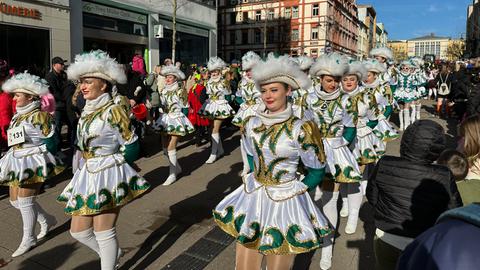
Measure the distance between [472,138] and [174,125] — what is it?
5.01m

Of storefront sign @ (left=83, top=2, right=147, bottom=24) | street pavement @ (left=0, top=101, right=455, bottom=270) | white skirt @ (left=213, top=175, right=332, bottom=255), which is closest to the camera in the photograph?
white skirt @ (left=213, top=175, right=332, bottom=255)

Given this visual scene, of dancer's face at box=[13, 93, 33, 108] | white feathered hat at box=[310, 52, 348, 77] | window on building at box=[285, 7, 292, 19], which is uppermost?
window on building at box=[285, 7, 292, 19]

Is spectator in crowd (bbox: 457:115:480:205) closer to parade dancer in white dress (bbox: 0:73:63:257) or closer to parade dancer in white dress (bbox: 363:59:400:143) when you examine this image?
parade dancer in white dress (bbox: 363:59:400:143)

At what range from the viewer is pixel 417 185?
260 centimetres

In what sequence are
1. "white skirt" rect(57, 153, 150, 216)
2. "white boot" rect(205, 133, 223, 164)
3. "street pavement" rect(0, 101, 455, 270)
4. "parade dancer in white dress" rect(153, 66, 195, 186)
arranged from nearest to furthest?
"white skirt" rect(57, 153, 150, 216) < "street pavement" rect(0, 101, 455, 270) < "parade dancer in white dress" rect(153, 66, 195, 186) < "white boot" rect(205, 133, 223, 164)

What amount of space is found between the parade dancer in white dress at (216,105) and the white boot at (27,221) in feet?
14.7

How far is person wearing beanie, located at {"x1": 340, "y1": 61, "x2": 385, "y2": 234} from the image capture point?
4812 mm

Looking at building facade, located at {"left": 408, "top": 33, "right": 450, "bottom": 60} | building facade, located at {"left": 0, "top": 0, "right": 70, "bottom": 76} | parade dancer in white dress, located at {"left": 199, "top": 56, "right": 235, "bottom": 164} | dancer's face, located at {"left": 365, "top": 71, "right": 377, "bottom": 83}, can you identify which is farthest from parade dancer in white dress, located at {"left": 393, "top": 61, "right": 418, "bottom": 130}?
building facade, located at {"left": 408, "top": 33, "right": 450, "bottom": 60}

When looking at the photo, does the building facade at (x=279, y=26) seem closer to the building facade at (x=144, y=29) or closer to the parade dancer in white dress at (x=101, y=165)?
the building facade at (x=144, y=29)

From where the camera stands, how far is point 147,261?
412 centimetres

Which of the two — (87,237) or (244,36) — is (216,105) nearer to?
(87,237)

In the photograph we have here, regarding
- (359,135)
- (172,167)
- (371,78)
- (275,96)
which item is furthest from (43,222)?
(371,78)

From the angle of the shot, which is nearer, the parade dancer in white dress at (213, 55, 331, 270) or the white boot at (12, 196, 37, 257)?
the parade dancer in white dress at (213, 55, 331, 270)

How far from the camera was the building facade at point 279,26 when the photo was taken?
58.9m
